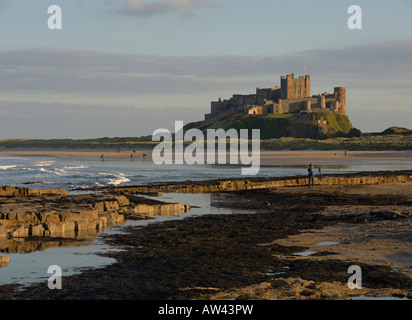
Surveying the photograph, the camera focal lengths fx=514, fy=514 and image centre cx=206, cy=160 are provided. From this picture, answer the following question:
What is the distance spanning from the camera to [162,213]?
838 inches

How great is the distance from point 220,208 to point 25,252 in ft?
35.4

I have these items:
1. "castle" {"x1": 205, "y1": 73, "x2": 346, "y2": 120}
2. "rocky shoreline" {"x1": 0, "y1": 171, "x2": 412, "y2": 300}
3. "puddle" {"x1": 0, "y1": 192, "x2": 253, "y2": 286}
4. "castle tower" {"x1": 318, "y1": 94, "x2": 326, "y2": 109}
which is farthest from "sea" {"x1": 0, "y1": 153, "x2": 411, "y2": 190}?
"castle" {"x1": 205, "y1": 73, "x2": 346, "y2": 120}

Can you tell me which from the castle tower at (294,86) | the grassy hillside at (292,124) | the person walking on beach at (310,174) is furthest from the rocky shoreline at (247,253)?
the castle tower at (294,86)

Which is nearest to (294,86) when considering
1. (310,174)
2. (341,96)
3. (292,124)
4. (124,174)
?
(341,96)

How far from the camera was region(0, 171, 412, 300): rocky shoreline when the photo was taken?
1005 centimetres

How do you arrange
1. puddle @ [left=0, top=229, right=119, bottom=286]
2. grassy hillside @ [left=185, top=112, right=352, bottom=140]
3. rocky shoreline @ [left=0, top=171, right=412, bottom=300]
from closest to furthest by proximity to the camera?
A: rocky shoreline @ [left=0, top=171, right=412, bottom=300]
puddle @ [left=0, top=229, right=119, bottom=286]
grassy hillside @ [left=185, top=112, right=352, bottom=140]

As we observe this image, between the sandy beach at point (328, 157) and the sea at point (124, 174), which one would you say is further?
the sandy beach at point (328, 157)

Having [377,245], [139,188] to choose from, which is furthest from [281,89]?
[377,245]

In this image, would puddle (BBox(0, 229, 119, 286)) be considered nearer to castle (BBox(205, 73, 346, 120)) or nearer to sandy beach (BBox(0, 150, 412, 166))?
sandy beach (BBox(0, 150, 412, 166))

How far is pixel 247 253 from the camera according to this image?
13320 mm

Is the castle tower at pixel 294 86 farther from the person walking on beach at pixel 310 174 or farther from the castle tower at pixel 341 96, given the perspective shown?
the person walking on beach at pixel 310 174

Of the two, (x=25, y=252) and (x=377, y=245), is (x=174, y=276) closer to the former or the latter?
(x=25, y=252)

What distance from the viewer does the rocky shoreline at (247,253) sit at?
1005cm
